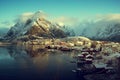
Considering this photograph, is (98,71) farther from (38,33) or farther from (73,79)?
(38,33)

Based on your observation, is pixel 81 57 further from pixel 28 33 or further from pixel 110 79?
pixel 28 33

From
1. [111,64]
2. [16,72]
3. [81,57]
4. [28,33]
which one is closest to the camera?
[16,72]

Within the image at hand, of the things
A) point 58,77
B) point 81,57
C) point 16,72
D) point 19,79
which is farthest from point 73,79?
point 81,57

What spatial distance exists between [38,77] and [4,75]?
5.93 metres

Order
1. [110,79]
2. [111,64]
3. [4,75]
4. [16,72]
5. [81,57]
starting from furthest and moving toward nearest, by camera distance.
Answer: [81,57] → [111,64] → [16,72] → [4,75] → [110,79]

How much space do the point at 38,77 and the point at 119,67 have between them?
15018mm

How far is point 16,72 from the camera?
4494cm

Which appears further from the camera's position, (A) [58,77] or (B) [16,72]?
(B) [16,72]

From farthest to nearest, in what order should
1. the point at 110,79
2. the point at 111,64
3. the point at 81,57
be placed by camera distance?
1. the point at 81,57
2. the point at 111,64
3. the point at 110,79

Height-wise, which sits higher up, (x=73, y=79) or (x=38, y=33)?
(x=38, y=33)

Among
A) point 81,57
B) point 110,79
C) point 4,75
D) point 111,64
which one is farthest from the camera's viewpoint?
point 81,57

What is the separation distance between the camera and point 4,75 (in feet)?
138

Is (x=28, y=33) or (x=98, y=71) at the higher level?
(x=28, y=33)

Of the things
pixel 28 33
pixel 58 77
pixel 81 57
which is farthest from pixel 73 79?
pixel 28 33
